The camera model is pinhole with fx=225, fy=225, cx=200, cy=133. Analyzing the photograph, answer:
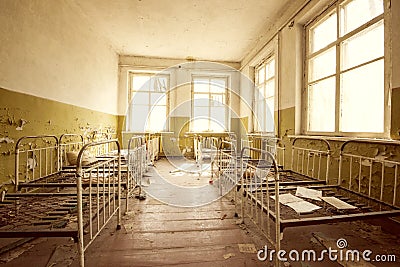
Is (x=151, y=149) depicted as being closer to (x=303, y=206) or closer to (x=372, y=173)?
(x=303, y=206)

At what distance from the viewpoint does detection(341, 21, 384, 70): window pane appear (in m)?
2.31

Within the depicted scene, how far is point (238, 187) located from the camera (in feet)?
7.84

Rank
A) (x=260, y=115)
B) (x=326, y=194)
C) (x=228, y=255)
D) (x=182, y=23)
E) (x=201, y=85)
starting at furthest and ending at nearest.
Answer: (x=201, y=85) < (x=260, y=115) < (x=182, y=23) < (x=326, y=194) < (x=228, y=255)

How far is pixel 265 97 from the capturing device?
18.1 feet

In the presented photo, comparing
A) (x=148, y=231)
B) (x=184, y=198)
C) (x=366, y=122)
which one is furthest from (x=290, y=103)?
(x=148, y=231)

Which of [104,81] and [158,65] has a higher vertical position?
[158,65]

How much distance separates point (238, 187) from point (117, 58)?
591 cm

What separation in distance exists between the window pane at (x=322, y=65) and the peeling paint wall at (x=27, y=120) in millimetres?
3935

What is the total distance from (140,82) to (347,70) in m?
5.91

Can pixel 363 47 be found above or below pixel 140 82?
below

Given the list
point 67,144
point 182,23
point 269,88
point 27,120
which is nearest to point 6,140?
point 27,120

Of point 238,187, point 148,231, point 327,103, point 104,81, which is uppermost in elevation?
point 104,81

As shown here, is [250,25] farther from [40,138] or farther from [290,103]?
[40,138]

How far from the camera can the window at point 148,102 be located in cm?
722
